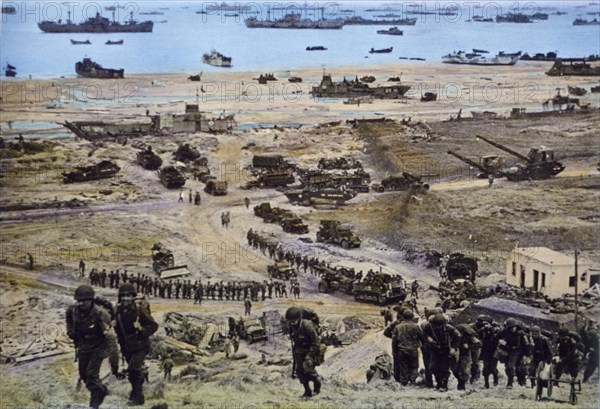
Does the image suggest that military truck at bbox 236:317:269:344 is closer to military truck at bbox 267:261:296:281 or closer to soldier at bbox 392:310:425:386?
military truck at bbox 267:261:296:281

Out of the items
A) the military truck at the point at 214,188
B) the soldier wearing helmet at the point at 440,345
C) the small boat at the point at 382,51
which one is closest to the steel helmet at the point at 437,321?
the soldier wearing helmet at the point at 440,345

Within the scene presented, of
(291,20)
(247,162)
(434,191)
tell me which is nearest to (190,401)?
(247,162)

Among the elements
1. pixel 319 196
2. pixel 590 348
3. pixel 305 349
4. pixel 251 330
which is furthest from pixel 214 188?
pixel 590 348

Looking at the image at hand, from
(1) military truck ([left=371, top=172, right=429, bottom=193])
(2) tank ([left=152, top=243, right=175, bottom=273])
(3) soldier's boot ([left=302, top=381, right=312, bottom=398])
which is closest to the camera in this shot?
(3) soldier's boot ([left=302, top=381, right=312, bottom=398])

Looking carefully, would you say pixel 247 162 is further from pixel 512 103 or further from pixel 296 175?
pixel 512 103

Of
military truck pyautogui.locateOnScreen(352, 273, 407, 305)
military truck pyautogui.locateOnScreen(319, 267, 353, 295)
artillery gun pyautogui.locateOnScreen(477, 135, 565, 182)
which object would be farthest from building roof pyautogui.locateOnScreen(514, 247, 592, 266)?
military truck pyautogui.locateOnScreen(319, 267, 353, 295)

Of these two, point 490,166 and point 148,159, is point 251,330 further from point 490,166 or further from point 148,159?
point 490,166
